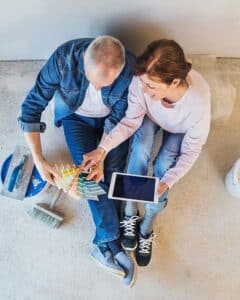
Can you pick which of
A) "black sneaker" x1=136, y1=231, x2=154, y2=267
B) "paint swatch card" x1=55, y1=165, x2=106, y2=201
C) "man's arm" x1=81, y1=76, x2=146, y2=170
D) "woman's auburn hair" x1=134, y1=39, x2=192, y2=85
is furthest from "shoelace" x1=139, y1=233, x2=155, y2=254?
"woman's auburn hair" x1=134, y1=39, x2=192, y2=85

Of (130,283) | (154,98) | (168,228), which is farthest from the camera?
(168,228)

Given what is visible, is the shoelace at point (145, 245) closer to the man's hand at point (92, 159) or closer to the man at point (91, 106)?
the man at point (91, 106)

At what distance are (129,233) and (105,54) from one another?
2.19ft

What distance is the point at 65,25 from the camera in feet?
4.85

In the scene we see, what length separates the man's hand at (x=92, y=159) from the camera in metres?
1.39

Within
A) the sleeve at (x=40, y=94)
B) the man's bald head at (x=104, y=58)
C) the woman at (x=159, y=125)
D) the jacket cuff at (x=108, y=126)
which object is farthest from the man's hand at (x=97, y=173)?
the man's bald head at (x=104, y=58)

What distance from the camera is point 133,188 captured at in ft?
4.35

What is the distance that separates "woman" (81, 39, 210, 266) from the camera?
1.12 metres

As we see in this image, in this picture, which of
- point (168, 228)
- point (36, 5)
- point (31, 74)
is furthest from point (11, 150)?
point (168, 228)

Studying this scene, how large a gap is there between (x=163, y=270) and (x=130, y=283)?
0.13 m

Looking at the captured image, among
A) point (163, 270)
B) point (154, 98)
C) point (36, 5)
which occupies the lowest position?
point (163, 270)

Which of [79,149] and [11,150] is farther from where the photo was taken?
[11,150]

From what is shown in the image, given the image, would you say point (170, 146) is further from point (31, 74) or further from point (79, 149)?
point (31, 74)

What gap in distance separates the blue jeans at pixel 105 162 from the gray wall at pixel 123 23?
32 cm
